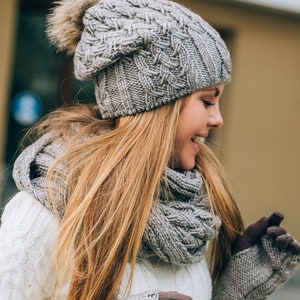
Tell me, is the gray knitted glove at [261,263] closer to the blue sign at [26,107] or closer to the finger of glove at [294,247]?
the finger of glove at [294,247]

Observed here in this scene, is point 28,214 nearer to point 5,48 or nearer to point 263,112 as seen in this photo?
point 5,48

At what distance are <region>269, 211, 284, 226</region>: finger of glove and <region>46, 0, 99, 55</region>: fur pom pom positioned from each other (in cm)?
83

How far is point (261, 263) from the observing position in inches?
100

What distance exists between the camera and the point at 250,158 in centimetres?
830

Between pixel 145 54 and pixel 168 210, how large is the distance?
0.45 meters

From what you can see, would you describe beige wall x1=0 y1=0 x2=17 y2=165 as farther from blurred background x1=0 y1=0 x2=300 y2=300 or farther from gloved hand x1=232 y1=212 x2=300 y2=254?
gloved hand x1=232 y1=212 x2=300 y2=254

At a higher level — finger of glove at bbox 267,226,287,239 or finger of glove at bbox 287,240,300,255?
finger of glove at bbox 267,226,287,239

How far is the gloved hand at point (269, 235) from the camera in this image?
250 centimetres

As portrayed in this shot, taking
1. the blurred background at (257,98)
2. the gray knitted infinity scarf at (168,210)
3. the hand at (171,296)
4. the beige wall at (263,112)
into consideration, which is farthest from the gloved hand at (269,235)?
the beige wall at (263,112)

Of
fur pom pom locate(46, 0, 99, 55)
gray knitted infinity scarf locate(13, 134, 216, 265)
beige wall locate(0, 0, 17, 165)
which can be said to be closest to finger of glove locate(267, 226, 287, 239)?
gray knitted infinity scarf locate(13, 134, 216, 265)

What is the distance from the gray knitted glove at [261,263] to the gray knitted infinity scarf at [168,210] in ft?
0.78

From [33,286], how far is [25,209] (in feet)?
0.68

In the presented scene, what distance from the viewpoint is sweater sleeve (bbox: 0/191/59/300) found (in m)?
2.06

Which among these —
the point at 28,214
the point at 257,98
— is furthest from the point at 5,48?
the point at 28,214
